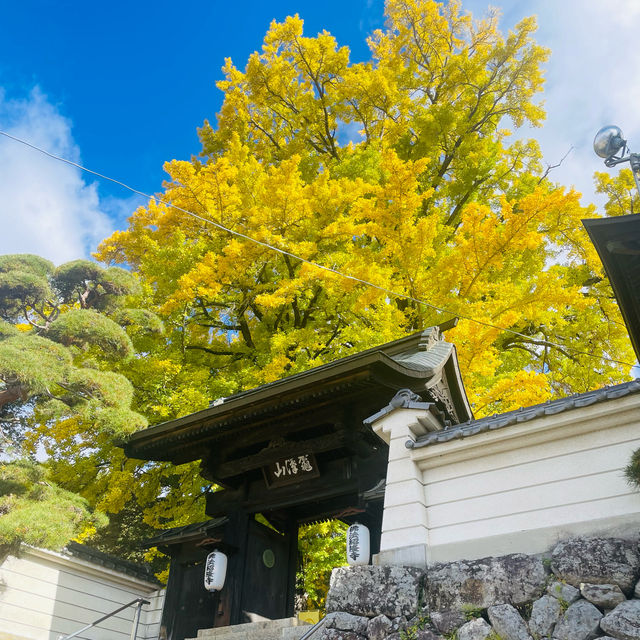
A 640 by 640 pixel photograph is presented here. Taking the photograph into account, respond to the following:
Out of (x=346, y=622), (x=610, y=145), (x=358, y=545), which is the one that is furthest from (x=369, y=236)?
(x=346, y=622)

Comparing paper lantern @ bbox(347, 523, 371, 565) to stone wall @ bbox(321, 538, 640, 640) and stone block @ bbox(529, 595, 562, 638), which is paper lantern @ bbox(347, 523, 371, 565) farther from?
stone block @ bbox(529, 595, 562, 638)

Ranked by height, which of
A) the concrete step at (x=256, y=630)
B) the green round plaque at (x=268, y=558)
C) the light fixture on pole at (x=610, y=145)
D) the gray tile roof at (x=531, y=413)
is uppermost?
the light fixture on pole at (x=610, y=145)

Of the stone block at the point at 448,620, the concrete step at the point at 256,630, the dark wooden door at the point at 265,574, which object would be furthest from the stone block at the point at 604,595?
the dark wooden door at the point at 265,574

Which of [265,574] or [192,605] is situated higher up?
[265,574]

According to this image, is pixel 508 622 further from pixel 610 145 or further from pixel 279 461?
pixel 610 145

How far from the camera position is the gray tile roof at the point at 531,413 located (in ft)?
16.1

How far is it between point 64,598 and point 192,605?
3.43 m

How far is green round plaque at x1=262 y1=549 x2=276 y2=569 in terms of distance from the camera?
8523mm

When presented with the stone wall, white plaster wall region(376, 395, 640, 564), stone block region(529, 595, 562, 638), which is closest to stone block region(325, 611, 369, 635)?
the stone wall

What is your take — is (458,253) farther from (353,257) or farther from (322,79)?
(322,79)

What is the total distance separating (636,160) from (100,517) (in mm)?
10035

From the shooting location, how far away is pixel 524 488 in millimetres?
5082

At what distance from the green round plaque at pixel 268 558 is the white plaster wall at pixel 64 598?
4209 millimetres

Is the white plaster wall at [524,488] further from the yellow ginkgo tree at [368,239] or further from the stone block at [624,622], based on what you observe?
the yellow ginkgo tree at [368,239]
